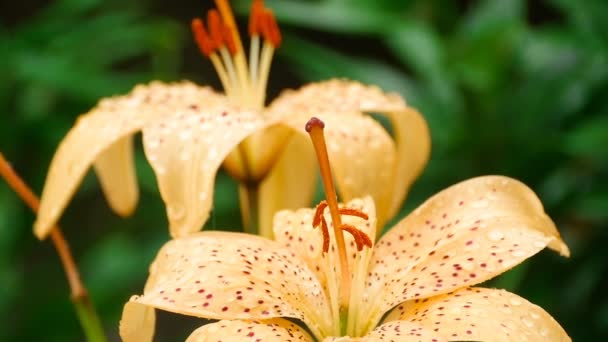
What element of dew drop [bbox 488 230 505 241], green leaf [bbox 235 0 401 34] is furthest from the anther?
green leaf [bbox 235 0 401 34]

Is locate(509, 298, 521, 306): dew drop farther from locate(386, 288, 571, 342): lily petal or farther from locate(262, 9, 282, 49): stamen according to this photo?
locate(262, 9, 282, 49): stamen

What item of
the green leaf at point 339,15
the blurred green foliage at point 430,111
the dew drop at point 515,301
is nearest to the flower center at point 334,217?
the dew drop at point 515,301

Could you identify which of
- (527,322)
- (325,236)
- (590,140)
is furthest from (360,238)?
(590,140)

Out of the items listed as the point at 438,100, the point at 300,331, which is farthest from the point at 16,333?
the point at 300,331

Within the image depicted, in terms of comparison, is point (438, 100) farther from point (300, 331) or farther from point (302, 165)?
point (300, 331)

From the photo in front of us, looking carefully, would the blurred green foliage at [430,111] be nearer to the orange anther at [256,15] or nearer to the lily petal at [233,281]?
the orange anther at [256,15]

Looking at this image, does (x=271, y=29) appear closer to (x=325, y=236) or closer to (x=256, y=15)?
(x=256, y=15)
